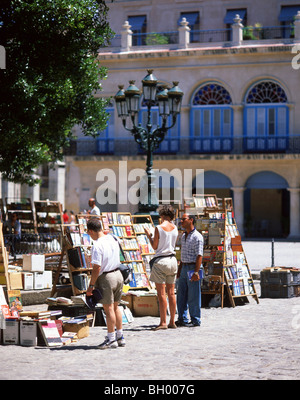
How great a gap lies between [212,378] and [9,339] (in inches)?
132

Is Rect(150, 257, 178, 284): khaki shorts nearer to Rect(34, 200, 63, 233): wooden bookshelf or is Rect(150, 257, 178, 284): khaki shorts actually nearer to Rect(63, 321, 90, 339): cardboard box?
Rect(63, 321, 90, 339): cardboard box

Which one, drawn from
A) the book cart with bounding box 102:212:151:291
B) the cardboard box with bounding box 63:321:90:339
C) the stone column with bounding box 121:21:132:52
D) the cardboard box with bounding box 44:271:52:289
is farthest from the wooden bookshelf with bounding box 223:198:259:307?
the stone column with bounding box 121:21:132:52

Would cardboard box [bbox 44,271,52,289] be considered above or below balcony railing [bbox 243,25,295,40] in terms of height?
below

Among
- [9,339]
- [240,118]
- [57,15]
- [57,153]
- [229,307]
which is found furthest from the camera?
[240,118]

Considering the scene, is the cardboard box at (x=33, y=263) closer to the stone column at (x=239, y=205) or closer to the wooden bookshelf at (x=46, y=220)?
the wooden bookshelf at (x=46, y=220)

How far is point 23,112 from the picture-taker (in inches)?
676

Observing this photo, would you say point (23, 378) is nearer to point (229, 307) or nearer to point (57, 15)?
point (229, 307)

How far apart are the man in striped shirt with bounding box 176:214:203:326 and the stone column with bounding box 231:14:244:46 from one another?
87.4 feet

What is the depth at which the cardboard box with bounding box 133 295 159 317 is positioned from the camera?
1241 cm

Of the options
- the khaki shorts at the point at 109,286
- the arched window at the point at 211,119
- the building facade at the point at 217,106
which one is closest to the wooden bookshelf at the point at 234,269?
the khaki shorts at the point at 109,286

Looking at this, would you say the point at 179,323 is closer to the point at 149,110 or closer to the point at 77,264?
the point at 77,264

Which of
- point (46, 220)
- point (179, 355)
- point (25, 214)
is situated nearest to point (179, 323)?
point (179, 355)

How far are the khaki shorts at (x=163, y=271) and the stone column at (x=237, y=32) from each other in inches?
1079
